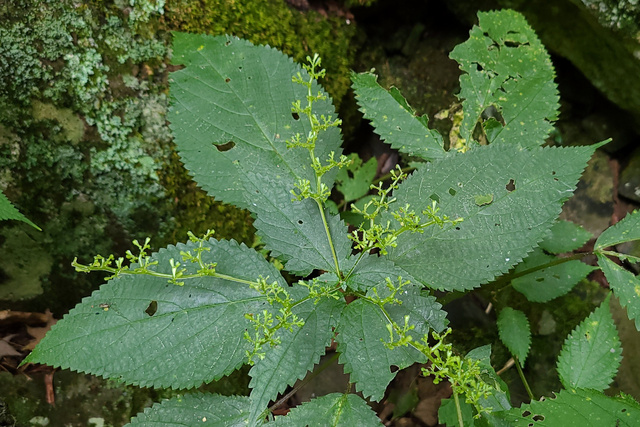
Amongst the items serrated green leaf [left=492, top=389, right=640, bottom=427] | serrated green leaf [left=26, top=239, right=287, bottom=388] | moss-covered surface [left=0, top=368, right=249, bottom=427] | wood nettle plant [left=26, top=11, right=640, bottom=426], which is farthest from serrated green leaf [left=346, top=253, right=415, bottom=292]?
moss-covered surface [left=0, top=368, right=249, bottom=427]

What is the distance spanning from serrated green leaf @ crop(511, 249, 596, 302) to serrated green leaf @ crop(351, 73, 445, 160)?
65 centimetres

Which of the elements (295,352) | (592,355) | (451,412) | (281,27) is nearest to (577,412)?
(592,355)

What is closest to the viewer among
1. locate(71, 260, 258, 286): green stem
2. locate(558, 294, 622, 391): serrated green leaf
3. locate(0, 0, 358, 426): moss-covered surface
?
locate(71, 260, 258, 286): green stem

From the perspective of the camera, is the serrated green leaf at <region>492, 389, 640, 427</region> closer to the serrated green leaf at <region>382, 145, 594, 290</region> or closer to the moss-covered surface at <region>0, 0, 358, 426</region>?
the serrated green leaf at <region>382, 145, 594, 290</region>

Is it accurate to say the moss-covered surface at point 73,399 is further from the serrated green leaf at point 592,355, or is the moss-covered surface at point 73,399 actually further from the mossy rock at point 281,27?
the mossy rock at point 281,27

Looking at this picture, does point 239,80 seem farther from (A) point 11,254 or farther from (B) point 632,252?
(B) point 632,252

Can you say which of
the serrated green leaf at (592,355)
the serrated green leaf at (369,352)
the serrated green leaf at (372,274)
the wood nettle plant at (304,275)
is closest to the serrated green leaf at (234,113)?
the wood nettle plant at (304,275)

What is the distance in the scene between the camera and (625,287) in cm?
152

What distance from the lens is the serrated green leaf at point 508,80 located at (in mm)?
1833

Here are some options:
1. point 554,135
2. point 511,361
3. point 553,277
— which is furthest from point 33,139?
point 554,135

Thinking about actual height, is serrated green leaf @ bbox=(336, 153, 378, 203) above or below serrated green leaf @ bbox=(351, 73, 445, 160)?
below

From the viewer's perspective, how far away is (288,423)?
132cm

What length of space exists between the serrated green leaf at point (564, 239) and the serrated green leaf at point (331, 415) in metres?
1.13

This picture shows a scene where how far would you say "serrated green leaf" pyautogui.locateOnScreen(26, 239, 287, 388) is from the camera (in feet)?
4.28
